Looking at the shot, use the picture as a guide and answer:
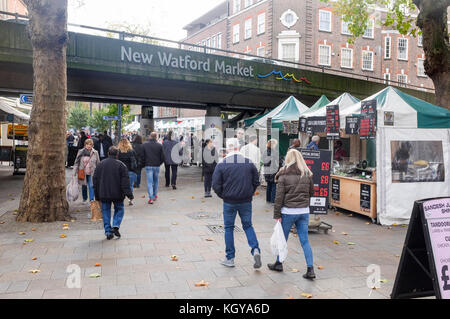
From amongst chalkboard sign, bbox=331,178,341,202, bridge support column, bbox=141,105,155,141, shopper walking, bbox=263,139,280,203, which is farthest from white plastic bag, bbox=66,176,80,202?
bridge support column, bbox=141,105,155,141

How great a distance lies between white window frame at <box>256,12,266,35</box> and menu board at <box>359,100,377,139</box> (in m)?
32.2

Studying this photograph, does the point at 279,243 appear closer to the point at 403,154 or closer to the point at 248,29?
the point at 403,154

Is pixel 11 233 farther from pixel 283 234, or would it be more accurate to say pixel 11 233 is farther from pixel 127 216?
pixel 283 234

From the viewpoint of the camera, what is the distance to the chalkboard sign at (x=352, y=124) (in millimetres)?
9891

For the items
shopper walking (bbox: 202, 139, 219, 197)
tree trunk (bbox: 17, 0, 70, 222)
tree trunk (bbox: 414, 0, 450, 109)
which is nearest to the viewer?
tree trunk (bbox: 17, 0, 70, 222)

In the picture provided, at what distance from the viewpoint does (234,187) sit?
5.45m

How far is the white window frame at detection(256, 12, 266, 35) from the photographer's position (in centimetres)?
3940

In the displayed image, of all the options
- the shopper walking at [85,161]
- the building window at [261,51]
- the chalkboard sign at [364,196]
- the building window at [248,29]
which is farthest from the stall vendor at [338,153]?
the building window at [248,29]

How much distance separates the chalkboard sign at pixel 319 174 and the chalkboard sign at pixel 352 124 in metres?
2.20

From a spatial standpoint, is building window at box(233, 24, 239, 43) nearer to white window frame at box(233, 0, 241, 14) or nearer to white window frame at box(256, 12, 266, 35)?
white window frame at box(233, 0, 241, 14)

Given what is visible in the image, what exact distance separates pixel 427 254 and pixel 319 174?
3918 mm

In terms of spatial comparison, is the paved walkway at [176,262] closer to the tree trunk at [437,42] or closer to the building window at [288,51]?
the tree trunk at [437,42]

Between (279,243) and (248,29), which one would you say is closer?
(279,243)

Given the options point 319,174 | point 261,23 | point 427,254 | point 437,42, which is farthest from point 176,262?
point 261,23
